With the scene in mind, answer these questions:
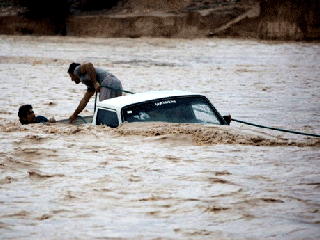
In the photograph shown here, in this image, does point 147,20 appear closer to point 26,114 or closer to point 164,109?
point 26,114

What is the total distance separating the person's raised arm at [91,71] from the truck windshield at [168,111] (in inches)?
91.2

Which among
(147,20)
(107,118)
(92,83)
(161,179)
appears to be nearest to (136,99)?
(107,118)

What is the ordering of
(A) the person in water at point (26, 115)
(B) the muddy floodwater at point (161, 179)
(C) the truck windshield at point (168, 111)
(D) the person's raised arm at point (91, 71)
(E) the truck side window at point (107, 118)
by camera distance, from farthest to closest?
(D) the person's raised arm at point (91, 71), (A) the person in water at point (26, 115), (E) the truck side window at point (107, 118), (C) the truck windshield at point (168, 111), (B) the muddy floodwater at point (161, 179)

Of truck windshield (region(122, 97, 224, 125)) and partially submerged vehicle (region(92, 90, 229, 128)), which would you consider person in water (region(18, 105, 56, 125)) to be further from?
truck windshield (region(122, 97, 224, 125))

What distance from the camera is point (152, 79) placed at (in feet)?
63.2

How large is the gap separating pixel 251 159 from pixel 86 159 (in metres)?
1.98

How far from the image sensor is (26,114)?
366 inches

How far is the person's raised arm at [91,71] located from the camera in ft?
30.8

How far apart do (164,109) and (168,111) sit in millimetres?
59

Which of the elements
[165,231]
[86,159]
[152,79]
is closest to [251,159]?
[86,159]

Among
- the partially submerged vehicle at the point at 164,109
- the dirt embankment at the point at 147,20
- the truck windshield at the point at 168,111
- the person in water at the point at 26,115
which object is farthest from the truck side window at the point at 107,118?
the dirt embankment at the point at 147,20

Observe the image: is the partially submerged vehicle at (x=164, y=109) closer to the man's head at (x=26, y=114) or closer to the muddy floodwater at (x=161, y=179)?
the muddy floodwater at (x=161, y=179)

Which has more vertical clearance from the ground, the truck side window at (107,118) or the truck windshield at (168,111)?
the truck windshield at (168,111)

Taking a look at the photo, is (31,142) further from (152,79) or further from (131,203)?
(152,79)
